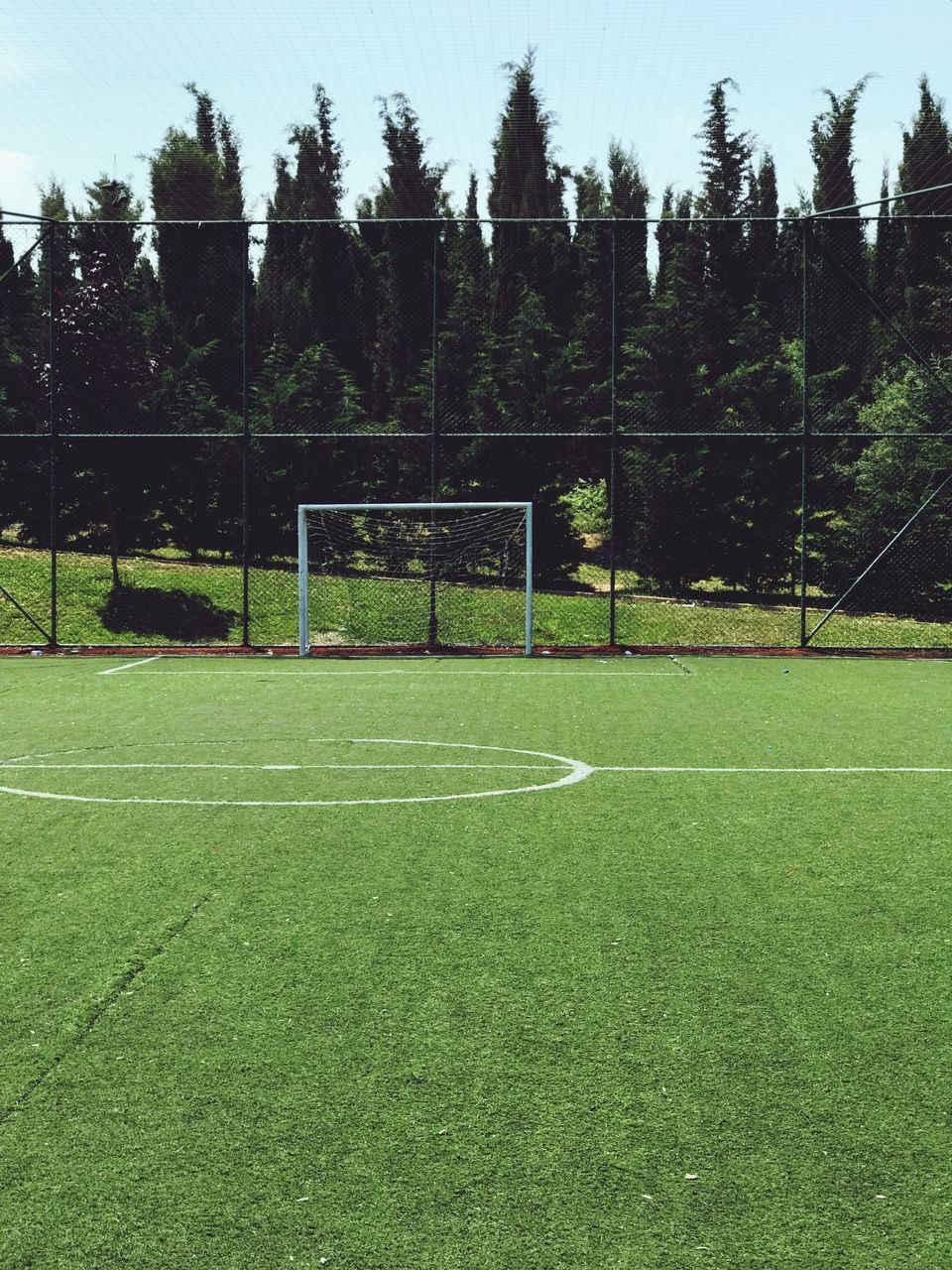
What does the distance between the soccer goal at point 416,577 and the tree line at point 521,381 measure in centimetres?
139

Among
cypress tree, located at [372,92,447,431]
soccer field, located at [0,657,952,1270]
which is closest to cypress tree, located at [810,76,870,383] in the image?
cypress tree, located at [372,92,447,431]

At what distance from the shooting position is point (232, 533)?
19.4 m

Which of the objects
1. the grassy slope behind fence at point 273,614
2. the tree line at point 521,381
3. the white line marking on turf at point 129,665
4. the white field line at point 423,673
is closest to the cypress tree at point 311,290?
the tree line at point 521,381

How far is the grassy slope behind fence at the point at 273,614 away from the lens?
16.6 metres

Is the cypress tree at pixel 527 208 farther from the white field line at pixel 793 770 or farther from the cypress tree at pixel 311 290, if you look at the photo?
the white field line at pixel 793 770

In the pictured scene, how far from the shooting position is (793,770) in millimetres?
7184

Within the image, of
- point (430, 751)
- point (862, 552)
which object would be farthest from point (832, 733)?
point (862, 552)

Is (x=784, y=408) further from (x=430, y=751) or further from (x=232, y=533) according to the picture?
(x=430, y=751)

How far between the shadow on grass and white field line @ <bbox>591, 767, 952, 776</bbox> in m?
11.0

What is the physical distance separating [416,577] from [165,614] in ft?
13.3

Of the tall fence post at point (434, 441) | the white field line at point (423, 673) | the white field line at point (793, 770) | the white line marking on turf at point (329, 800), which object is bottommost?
the white line marking on turf at point (329, 800)

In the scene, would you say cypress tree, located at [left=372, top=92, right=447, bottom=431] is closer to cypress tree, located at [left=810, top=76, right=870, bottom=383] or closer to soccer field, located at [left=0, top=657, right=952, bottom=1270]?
cypress tree, located at [left=810, top=76, right=870, bottom=383]

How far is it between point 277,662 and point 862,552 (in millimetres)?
8752

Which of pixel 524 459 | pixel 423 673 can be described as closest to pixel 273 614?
pixel 524 459
